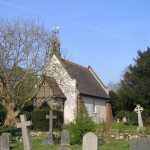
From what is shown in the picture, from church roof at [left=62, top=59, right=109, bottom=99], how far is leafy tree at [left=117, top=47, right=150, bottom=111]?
5429 millimetres

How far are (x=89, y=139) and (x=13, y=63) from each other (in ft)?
89.1

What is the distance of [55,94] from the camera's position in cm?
5156

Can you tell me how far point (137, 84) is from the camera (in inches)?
1984

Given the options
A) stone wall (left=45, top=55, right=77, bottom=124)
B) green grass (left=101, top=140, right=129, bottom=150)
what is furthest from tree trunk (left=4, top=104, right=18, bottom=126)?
green grass (left=101, top=140, right=129, bottom=150)

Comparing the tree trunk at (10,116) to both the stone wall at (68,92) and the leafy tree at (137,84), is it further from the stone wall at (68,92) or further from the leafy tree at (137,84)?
the leafy tree at (137,84)

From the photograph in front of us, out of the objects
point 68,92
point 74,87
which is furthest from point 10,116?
point 74,87

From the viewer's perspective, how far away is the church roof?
56.0 m

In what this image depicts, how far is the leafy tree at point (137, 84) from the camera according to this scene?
163ft

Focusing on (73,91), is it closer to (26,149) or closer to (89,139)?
(26,149)

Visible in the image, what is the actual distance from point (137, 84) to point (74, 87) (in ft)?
22.8

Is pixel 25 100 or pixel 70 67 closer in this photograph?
pixel 25 100

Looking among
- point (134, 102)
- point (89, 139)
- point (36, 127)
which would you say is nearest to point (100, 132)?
point (36, 127)

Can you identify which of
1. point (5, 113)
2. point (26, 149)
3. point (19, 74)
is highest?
point (19, 74)

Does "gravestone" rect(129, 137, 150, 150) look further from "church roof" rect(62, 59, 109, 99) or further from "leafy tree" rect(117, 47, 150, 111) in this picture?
"church roof" rect(62, 59, 109, 99)
